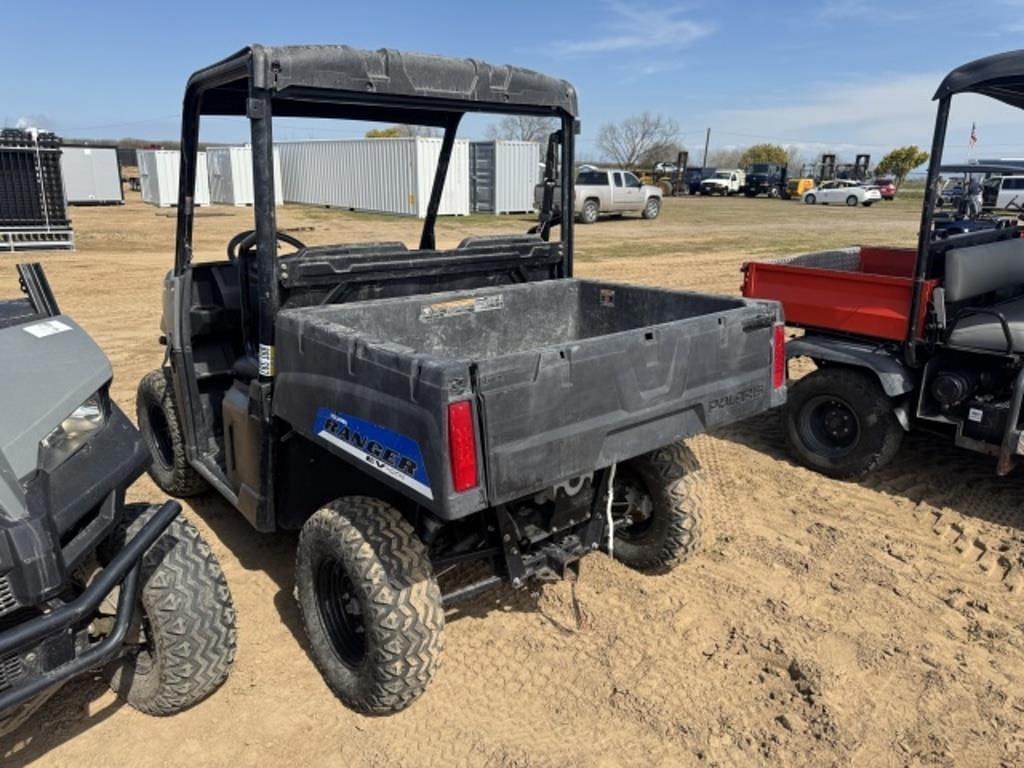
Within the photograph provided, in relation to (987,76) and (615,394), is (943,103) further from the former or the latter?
(615,394)

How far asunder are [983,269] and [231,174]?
26715 mm

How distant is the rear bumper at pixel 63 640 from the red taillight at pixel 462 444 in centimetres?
88

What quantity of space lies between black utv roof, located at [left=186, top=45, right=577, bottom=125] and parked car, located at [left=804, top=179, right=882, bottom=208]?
37962 millimetres

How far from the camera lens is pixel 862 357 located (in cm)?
458

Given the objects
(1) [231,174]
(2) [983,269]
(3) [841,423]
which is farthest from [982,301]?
(1) [231,174]

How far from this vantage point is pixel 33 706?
7.19ft

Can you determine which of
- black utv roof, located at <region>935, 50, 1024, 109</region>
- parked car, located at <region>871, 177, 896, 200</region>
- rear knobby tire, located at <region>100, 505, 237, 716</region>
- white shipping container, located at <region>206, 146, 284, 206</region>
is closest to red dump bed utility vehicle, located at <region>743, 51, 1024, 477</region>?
black utv roof, located at <region>935, 50, 1024, 109</region>

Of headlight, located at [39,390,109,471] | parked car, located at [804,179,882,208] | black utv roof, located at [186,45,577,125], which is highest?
black utv roof, located at [186,45,577,125]

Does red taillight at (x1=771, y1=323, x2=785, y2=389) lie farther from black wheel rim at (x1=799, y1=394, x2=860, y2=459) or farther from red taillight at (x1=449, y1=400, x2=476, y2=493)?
black wheel rim at (x1=799, y1=394, x2=860, y2=459)

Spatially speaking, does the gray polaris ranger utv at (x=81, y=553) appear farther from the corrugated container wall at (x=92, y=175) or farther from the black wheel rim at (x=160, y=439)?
the corrugated container wall at (x=92, y=175)

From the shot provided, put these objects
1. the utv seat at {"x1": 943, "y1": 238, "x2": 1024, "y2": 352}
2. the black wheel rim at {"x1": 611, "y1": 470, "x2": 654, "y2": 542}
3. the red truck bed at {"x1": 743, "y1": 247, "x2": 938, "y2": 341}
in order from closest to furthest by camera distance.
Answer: the black wheel rim at {"x1": 611, "y1": 470, "x2": 654, "y2": 542} < the utv seat at {"x1": 943, "y1": 238, "x2": 1024, "y2": 352} < the red truck bed at {"x1": 743, "y1": 247, "x2": 938, "y2": 341}

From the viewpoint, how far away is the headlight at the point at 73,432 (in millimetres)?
2107

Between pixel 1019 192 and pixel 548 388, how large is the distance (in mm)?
28122

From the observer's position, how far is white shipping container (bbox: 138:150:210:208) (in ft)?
88.9
